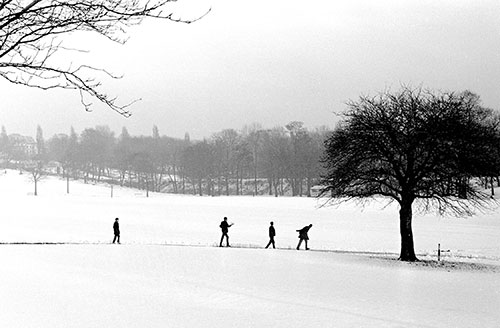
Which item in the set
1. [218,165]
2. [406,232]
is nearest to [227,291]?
[406,232]

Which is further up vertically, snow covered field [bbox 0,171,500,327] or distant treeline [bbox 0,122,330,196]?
distant treeline [bbox 0,122,330,196]

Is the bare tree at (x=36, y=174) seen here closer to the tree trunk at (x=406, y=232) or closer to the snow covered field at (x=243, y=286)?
the snow covered field at (x=243, y=286)

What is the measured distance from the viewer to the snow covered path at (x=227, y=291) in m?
9.85

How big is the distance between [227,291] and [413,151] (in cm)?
1320

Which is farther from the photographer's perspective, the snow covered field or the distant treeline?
the distant treeline

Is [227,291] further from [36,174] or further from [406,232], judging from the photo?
[36,174]

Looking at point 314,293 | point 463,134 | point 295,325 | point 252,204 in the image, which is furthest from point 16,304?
point 252,204

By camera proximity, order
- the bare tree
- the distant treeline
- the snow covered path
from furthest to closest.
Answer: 1. the distant treeline
2. the bare tree
3. the snow covered path

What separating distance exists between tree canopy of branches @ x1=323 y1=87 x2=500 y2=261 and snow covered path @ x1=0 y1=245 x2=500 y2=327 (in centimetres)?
400

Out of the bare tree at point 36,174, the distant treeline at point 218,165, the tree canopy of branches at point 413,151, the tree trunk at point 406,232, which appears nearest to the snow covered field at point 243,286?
the tree trunk at point 406,232

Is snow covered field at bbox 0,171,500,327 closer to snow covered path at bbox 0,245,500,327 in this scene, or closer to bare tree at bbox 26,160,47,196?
snow covered path at bbox 0,245,500,327

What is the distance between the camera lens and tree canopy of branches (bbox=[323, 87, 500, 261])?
21.0 m

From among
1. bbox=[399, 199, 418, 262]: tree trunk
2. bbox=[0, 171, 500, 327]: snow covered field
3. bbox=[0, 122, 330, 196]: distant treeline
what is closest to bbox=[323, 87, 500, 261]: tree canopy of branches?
bbox=[399, 199, 418, 262]: tree trunk

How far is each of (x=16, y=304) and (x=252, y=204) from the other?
51.0 meters
